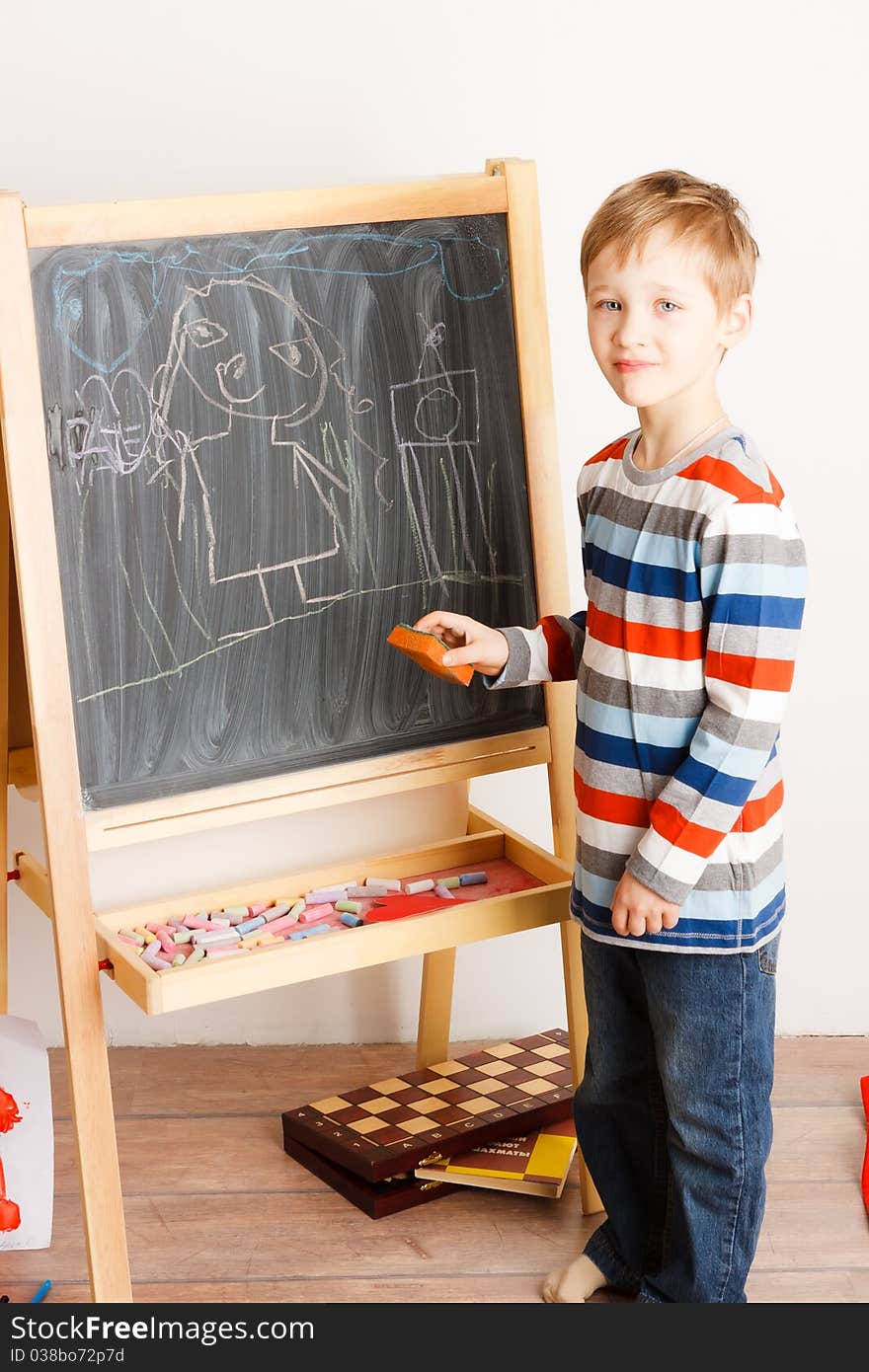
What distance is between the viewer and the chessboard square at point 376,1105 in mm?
2203

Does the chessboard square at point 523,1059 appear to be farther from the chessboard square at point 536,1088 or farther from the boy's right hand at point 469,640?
the boy's right hand at point 469,640

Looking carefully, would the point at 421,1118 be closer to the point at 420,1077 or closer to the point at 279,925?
the point at 420,1077

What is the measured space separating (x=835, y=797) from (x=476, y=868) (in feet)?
2.38

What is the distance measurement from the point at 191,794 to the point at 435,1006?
2.26 feet

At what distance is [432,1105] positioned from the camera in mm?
2205

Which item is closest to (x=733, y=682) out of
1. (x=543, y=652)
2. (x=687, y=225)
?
(x=543, y=652)

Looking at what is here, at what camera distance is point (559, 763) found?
2008mm

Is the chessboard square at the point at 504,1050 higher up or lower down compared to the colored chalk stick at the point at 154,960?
lower down

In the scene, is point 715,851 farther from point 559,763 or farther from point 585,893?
point 559,763

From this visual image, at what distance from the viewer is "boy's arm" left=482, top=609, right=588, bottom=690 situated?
6.05ft

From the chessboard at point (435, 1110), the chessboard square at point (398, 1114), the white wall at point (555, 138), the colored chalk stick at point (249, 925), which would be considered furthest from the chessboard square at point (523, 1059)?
the colored chalk stick at point (249, 925)

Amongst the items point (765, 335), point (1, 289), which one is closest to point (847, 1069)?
point (765, 335)

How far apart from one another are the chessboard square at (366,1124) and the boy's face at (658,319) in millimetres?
1118

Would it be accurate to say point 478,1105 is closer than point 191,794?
No
